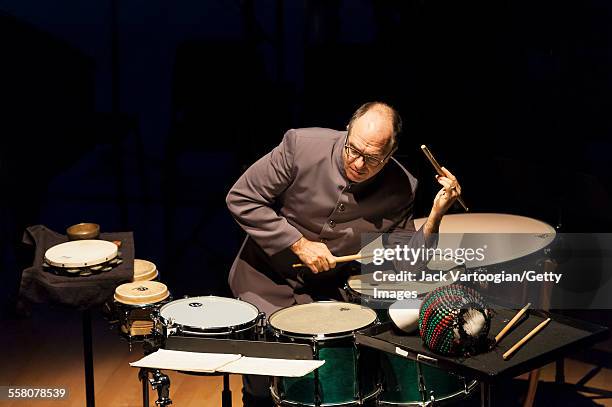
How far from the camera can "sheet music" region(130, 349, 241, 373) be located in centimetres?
317

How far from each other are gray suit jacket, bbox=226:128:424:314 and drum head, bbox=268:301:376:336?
342 millimetres

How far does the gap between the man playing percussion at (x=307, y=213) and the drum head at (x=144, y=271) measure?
330 mm

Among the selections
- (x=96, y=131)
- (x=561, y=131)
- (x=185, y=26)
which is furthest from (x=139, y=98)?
(x=561, y=131)

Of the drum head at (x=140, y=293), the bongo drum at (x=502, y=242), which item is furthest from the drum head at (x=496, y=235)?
the drum head at (x=140, y=293)

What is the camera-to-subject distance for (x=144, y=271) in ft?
13.6

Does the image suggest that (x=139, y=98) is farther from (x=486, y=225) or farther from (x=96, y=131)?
(x=486, y=225)

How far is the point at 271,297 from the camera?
4078mm

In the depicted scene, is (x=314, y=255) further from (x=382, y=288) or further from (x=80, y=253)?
(x=80, y=253)

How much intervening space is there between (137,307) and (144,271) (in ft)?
1.16

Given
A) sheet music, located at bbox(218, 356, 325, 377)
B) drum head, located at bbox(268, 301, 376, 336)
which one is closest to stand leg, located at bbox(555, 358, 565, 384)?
drum head, located at bbox(268, 301, 376, 336)

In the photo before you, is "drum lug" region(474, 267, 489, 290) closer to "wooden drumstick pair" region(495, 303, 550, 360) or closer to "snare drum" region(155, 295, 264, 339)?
"wooden drumstick pair" region(495, 303, 550, 360)

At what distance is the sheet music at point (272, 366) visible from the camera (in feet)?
10.2

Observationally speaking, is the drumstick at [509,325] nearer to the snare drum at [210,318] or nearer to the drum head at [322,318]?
the drum head at [322,318]

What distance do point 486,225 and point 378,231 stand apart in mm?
534
